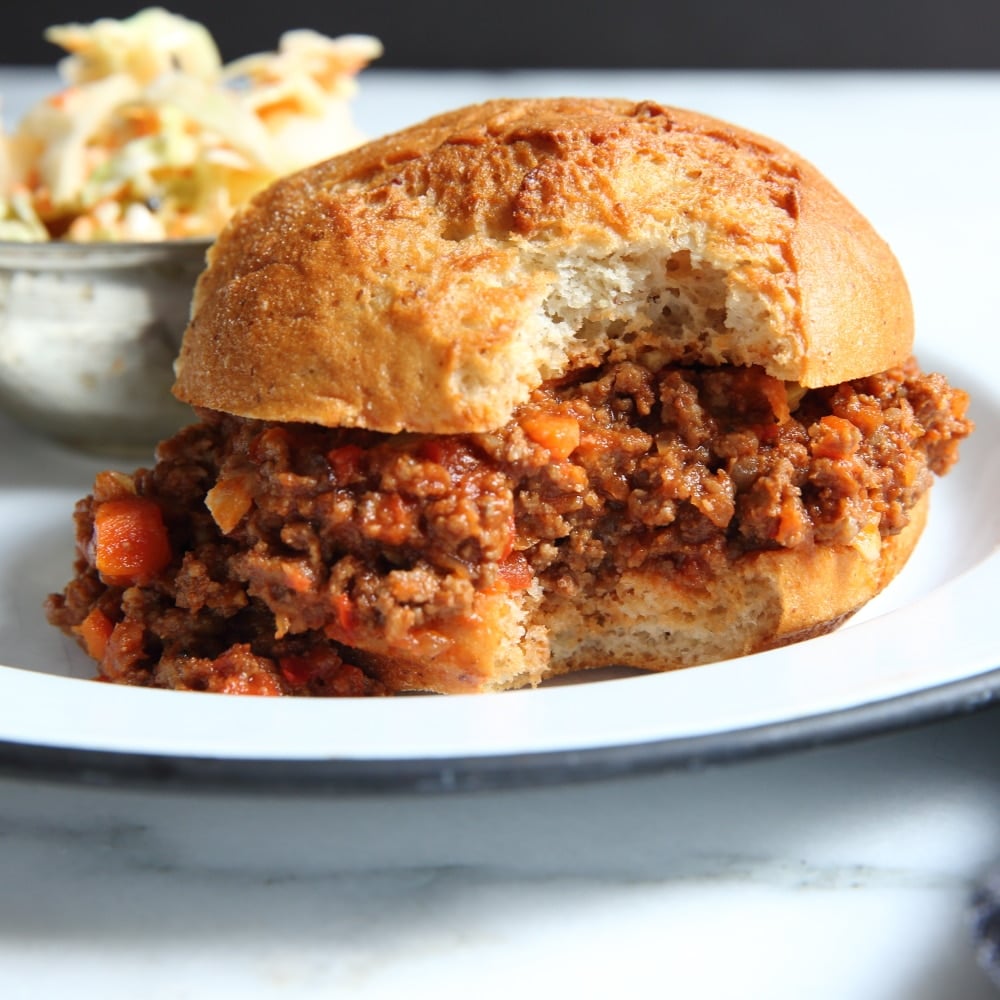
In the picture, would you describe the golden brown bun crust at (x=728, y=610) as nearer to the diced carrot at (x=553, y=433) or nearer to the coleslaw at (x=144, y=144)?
the diced carrot at (x=553, y=433)

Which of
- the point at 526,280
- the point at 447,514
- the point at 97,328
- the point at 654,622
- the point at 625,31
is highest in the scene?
the point at 526,280

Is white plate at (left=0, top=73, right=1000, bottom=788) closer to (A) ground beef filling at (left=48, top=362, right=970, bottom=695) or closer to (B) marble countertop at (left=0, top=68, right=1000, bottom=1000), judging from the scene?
(B) marble countertop at (left=0, top=68, right=1000, bottom=1000)

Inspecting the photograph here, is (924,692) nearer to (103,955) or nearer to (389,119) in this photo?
(103,955)

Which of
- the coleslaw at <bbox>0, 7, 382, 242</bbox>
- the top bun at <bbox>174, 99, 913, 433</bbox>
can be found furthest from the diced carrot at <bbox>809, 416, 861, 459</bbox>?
the coleslaw at <bbox>0, 7, 382, 242</bbox>

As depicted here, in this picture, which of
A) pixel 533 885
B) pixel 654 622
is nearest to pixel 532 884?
pixel 533 885

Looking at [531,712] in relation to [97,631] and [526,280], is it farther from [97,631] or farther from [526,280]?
[97,631]

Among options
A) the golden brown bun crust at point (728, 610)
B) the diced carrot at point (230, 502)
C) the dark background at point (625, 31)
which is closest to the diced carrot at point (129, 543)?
the diced carrot at point (230, 502)
